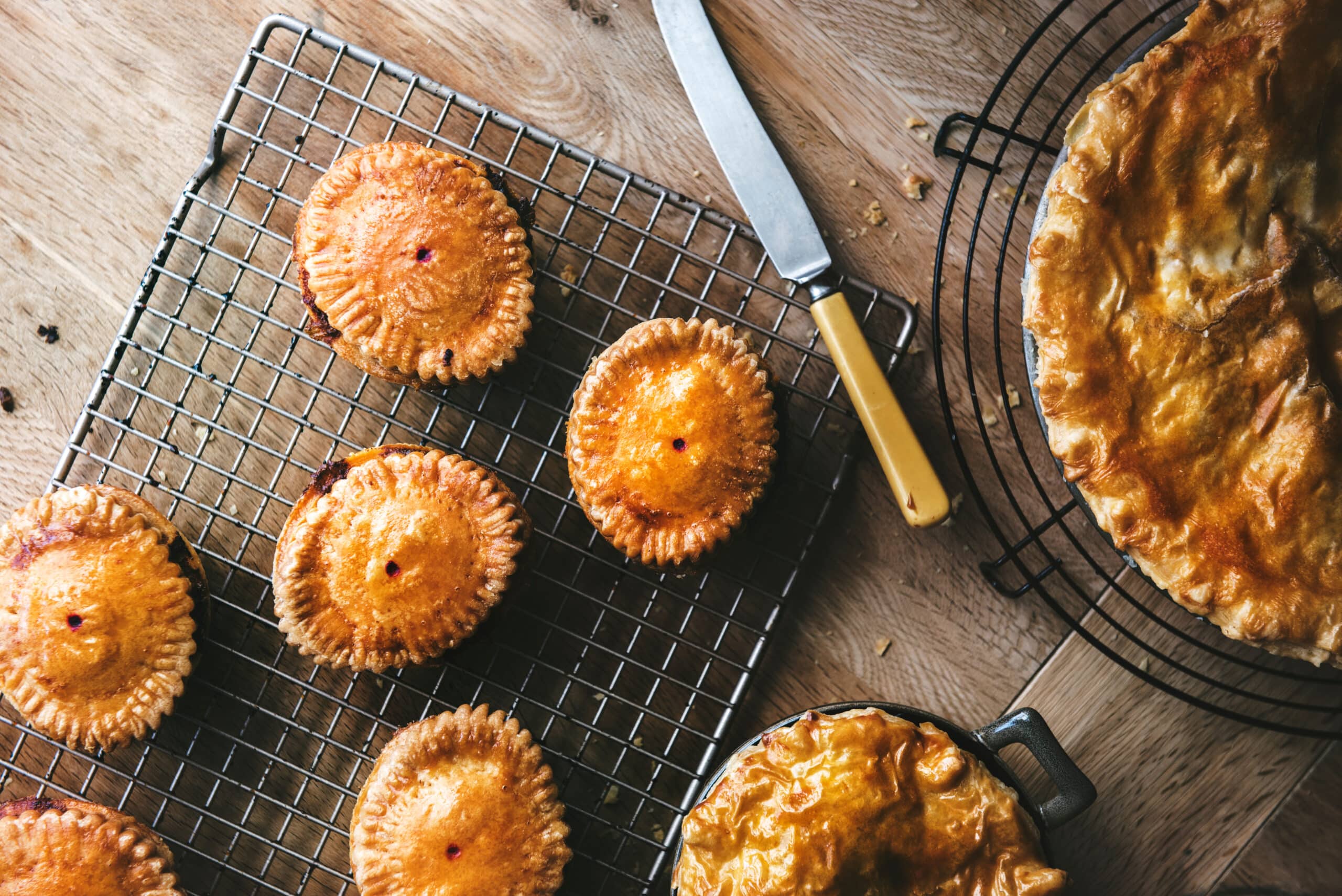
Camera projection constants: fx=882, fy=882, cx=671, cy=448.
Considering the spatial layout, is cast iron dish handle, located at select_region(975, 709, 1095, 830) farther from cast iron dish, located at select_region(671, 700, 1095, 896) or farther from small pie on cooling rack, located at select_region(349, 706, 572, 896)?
small pie on cooling rack, located at select_region(349, 706, 572, 896)

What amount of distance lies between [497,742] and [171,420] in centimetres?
140

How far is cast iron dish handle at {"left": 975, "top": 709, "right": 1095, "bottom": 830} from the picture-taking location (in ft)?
7.40

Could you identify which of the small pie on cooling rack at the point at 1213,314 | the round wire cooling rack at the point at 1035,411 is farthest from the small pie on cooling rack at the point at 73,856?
the small pie on cooling rack at the point at 1213,314

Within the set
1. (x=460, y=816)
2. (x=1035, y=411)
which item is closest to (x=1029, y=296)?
(x=1035, y=411)

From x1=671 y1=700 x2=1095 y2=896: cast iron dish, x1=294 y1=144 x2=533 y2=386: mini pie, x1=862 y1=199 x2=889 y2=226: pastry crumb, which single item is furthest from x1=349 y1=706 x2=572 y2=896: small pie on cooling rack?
x1=862 y1=199 x2=889 y2=226: pastry crumb

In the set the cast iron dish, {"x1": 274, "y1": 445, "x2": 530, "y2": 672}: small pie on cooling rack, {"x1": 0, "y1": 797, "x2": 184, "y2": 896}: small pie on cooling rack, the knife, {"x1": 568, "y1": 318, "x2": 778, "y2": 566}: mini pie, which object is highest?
A: the knife

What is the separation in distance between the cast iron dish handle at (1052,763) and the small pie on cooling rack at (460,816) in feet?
4.14

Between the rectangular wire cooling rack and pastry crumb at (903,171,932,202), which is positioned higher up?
pastry crumb at (903,171,932,202)

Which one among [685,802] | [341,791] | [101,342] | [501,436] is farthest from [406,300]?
[685,802]

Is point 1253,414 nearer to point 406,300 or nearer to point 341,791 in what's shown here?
point 406,300

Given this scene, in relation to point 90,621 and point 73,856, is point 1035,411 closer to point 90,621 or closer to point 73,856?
point 90,621

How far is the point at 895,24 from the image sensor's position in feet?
9.24

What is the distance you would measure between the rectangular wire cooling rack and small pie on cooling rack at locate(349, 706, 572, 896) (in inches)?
6.0

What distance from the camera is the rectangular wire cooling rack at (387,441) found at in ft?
8.84
